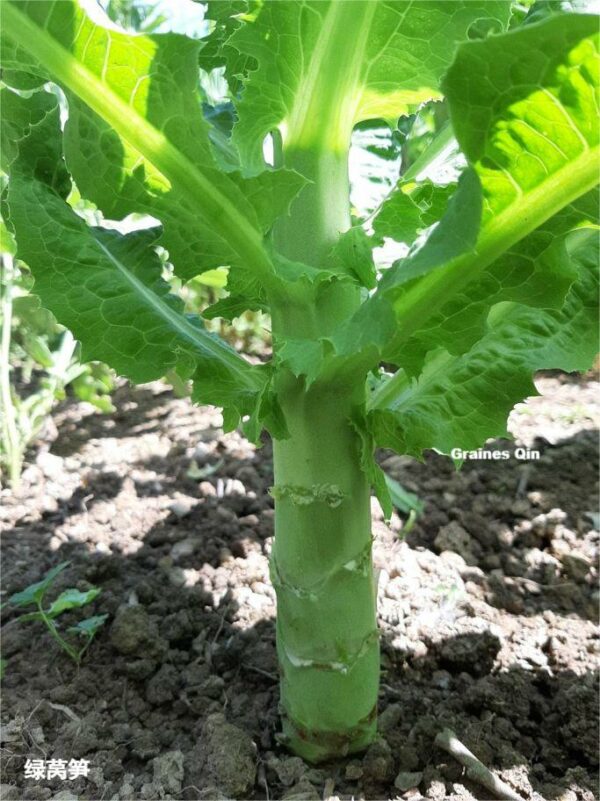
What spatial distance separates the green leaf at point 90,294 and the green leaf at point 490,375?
0.90 feet

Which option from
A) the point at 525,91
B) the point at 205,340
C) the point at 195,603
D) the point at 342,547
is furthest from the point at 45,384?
the point at 525,91

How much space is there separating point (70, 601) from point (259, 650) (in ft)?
1.44

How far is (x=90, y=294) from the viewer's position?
1249 mm

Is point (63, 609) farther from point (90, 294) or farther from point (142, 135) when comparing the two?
point (142, 135)

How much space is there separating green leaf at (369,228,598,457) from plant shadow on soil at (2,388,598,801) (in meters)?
0.33

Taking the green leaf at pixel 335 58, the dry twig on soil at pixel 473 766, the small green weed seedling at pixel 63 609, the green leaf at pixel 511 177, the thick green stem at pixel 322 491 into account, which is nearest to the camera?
the green leaf at pixel 511 177

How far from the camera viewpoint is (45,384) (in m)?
2.89

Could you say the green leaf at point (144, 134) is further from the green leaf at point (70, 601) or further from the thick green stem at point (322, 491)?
the green leaf at point (70, 601)

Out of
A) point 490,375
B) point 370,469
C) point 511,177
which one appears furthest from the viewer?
point 490,375

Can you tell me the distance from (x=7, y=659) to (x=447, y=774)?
0.99 m

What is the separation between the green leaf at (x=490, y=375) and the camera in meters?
1.28

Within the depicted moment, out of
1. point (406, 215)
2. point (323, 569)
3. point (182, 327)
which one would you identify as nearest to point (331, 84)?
point (406, 215)

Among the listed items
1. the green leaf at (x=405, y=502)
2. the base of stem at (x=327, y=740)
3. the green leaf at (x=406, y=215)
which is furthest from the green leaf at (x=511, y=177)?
the green leaf at (x=405, y=502)

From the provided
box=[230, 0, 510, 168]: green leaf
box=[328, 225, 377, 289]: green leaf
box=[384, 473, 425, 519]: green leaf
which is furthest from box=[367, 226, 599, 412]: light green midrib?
box=[384, 473, 425, 519]: green leaf
